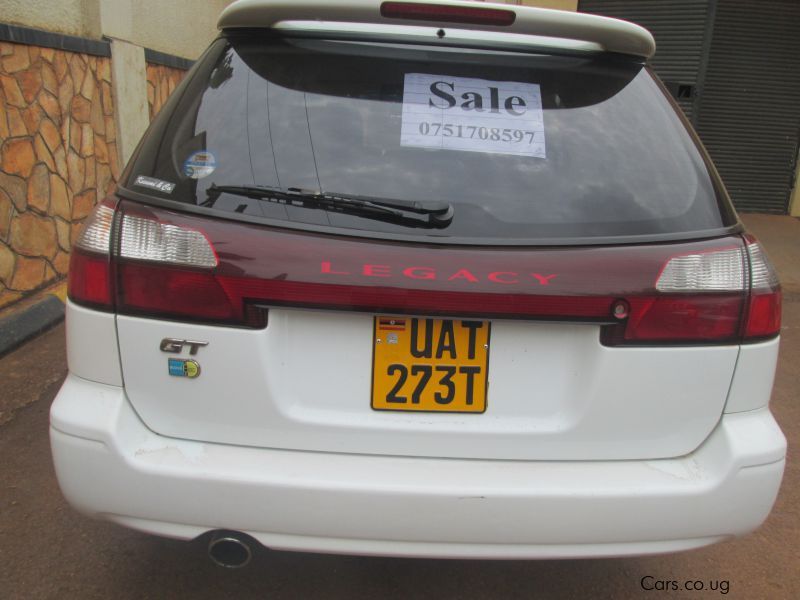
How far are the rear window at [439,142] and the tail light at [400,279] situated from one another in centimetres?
6

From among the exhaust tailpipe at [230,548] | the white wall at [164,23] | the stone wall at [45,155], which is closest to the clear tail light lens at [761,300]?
the exhaust tailpipe at [230,548]

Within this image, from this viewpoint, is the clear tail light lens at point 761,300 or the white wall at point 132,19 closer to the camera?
the clear tail light lens at point 761,300

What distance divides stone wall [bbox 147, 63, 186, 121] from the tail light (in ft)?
17.6

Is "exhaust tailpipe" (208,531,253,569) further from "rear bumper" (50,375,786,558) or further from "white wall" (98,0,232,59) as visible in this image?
"white wall" (98,0,232,59)

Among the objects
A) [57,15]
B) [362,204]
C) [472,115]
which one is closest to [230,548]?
[362,204]

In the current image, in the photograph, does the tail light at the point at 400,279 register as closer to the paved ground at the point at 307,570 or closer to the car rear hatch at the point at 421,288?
the car rear hatch at the point at 421,288

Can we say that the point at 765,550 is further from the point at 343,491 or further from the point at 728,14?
the point at 728,14

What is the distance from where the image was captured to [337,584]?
2170 millimetres

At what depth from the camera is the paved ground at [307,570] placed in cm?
214

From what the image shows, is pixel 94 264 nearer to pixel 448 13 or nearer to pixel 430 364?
pixel 430 364

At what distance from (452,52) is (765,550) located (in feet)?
6.71

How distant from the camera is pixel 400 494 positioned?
5.14ft

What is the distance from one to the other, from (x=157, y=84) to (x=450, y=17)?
19.3 ft

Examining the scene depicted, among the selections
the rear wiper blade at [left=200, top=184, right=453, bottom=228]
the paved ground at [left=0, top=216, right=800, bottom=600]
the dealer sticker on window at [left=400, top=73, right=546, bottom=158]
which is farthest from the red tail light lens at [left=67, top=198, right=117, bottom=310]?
the paved ground at [left=0, top=216, right=800, bottom=600]
